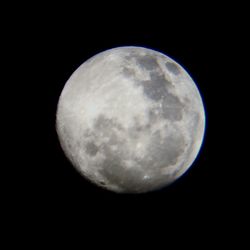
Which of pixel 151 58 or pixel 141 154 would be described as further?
pixel 151 58

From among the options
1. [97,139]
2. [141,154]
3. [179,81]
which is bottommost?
[141,154]

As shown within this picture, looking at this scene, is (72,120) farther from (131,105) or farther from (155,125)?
(155,125)

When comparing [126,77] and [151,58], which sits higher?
[151,58]

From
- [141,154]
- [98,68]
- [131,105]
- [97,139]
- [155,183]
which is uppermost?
[98,68]

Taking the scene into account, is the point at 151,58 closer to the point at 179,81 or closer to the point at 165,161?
the point at 179,81

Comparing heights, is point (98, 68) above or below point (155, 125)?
above

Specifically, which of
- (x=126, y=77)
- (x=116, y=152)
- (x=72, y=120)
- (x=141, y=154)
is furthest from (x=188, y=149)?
(x=72, y=120)

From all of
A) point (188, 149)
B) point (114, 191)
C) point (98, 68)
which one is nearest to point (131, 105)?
point (98, 68)
